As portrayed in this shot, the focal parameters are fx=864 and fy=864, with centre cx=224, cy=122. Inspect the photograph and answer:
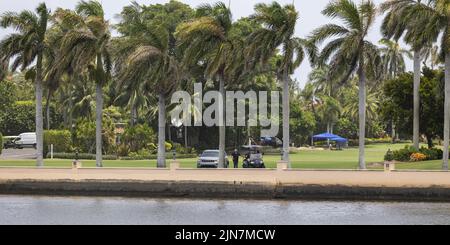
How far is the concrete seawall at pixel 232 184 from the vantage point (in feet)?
157

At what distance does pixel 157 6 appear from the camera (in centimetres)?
9575

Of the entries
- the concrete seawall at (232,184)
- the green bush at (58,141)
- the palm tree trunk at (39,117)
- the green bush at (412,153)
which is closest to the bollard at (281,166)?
the concrete seawall at (232,184)

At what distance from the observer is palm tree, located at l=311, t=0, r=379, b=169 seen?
2116 inches

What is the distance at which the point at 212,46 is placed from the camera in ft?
187

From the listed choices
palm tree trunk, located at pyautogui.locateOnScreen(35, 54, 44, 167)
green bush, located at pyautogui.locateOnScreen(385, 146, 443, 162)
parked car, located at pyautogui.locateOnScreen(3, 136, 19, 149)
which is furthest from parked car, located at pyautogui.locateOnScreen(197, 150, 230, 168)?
parked car, located at pyautogui.locateOnScreen(3, 136, 19, 149)

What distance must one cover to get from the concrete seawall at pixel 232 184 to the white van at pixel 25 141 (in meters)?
50.2

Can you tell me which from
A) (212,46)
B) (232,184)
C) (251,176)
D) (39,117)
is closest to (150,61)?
(212,46)

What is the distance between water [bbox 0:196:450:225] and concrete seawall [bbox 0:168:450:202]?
56.1 inches

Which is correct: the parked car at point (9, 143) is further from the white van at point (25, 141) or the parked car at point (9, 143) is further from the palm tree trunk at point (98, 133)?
A: the palm tree trunk at point (98, 133)

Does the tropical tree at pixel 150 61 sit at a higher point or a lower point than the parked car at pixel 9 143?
higher

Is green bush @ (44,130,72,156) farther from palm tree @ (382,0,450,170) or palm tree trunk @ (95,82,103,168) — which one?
palm tree @ (382,0,450,170)
